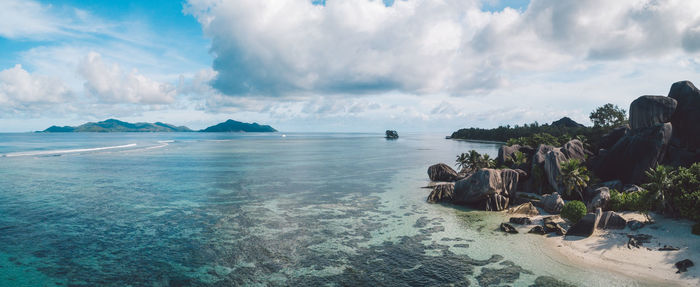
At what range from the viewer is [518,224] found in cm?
4022

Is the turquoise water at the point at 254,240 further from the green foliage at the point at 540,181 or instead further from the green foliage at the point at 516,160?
the green foliage at the point at 516,160

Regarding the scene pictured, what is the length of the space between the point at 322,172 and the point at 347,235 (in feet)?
172

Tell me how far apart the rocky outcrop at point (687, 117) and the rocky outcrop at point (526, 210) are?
28.6 m

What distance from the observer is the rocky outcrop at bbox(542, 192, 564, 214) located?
4422 centimetres

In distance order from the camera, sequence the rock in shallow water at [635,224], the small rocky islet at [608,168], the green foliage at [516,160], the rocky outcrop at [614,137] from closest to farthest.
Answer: the rock in shallow water at [635,224]
the small rocky islet at [608,168]
the rocky outcrop at [614,137]
the green foliage at [516,160]

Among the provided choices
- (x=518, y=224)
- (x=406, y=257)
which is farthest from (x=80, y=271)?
(x=518, y=224)

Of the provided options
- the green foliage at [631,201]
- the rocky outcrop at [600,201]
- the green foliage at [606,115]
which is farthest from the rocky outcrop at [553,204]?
the green foliage at [606,115]

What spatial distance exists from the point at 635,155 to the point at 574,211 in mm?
22810

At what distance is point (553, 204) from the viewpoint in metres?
44.6

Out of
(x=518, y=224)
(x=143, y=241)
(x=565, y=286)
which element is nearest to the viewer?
(x=565, y=286)

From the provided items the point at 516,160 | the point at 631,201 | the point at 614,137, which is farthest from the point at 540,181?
the point at 614,137

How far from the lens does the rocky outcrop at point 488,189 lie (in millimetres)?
48219

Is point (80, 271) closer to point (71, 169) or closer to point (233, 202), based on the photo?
point (233, 202)

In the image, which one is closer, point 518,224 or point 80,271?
point 80,271
